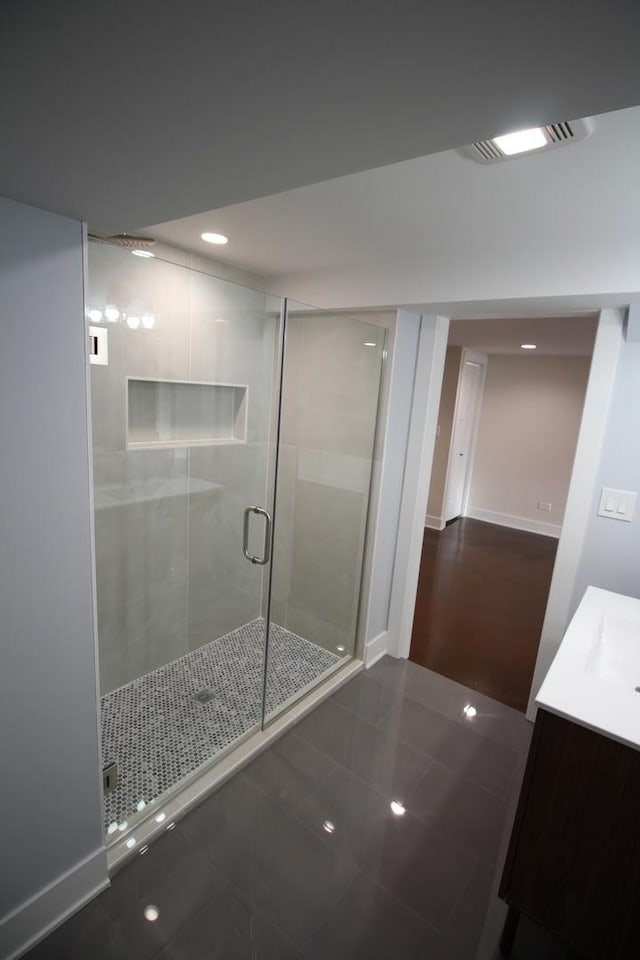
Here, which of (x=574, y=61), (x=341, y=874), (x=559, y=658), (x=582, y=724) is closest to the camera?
(x=574, y=61)

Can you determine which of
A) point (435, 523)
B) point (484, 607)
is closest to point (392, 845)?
point (484, 607)

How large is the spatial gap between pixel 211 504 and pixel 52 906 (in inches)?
70.3

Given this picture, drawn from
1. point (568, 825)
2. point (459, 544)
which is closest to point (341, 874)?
point (568, 825)

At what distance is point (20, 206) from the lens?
105cm

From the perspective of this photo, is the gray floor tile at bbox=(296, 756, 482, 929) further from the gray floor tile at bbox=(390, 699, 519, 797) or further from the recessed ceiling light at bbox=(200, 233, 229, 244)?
the recessed ceiling light at bbox=(200, 233, 229, 244)

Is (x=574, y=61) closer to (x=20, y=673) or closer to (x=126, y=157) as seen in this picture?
(x=126, y=157)

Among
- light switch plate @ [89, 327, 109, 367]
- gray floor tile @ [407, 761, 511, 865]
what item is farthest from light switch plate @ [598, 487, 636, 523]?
light switch plate @ [89, 327, 109, 367]

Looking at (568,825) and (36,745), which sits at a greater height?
(36,745)

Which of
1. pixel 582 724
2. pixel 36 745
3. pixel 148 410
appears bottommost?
pixel 36 745

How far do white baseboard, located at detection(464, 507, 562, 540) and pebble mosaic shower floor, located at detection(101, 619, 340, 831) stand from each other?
4.08 m

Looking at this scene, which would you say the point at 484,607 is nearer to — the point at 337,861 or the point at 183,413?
the point at 337,861

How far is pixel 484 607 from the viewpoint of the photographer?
151 inches

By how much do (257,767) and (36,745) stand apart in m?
1.09

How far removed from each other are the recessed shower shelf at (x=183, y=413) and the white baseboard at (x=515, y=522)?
14.9 feet
